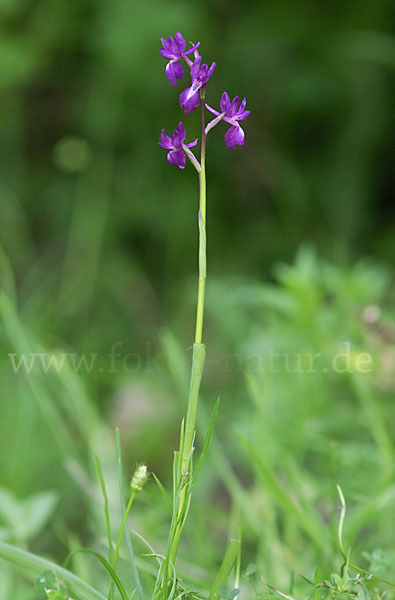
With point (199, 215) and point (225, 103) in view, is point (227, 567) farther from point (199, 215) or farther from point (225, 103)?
point (225, 103)

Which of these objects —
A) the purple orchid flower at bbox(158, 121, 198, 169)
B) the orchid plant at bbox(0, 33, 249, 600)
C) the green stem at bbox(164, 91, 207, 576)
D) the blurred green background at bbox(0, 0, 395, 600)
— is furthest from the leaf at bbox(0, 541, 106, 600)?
the blurred green background at bbox(0, 0, 395, 600)

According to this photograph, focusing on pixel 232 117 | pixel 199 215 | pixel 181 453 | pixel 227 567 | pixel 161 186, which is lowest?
pixel 227 567

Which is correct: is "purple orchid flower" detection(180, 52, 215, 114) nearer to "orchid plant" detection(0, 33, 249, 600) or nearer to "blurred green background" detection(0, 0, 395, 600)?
"orchid plant" detection(0, 33, 249, 600)

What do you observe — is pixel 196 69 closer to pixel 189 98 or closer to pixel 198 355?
pixel 189 98

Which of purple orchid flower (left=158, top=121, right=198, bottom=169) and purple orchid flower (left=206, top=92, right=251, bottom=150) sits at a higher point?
purple orchid flower (left=206, top=92, right=251, bottom=150)

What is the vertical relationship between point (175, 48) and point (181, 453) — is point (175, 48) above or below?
above

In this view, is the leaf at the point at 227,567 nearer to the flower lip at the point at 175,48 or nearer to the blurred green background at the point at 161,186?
the flower lip at the point at 175,48

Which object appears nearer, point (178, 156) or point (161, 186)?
point (178, 156)

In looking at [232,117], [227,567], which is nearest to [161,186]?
[232,117]

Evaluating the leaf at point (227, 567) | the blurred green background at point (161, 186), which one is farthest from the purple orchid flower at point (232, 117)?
the blurred green background at point (161, 186)
